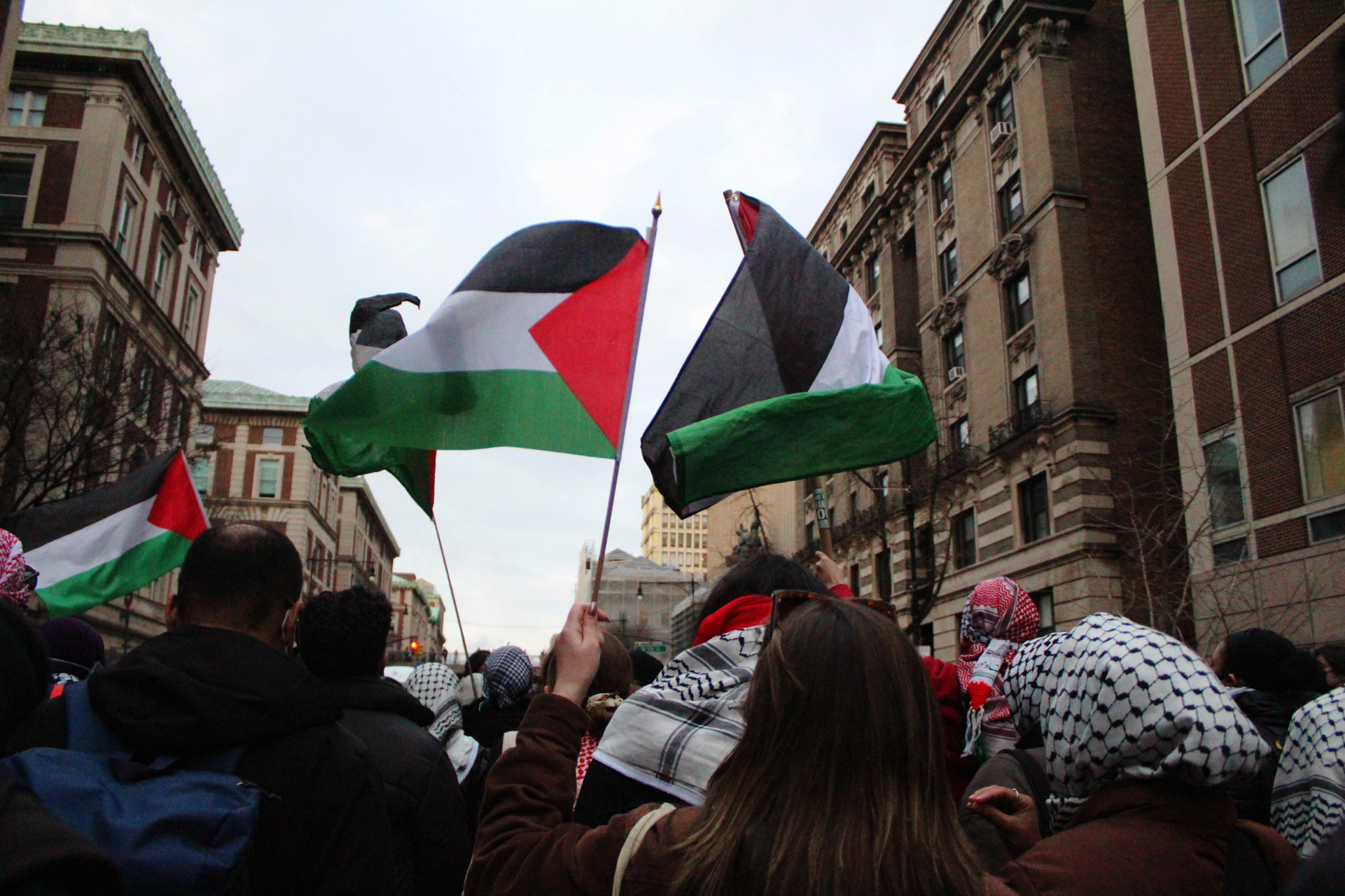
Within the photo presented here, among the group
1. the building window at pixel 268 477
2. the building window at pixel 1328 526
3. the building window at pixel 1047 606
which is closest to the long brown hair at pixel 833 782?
the building window at pixel 1328 526

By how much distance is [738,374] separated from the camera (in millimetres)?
4938

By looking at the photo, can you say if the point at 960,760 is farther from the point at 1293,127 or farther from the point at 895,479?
the point at 895,479

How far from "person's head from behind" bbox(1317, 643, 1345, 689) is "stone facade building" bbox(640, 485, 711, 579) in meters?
147

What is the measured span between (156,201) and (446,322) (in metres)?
38.2

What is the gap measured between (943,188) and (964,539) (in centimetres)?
1189

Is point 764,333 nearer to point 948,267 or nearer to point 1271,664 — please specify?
point 1271,664

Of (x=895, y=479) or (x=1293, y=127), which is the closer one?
(x=1293, y=127)

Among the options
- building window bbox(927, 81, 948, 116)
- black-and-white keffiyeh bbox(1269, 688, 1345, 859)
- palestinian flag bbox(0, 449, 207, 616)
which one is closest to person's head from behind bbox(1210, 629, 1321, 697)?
black-and-white keffiyeh bbox(1269, 688, 1345, 859)

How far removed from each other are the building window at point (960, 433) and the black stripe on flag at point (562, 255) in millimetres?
27377

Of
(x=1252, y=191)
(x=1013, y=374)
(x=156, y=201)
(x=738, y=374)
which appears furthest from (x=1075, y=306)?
(x=156, y=201)

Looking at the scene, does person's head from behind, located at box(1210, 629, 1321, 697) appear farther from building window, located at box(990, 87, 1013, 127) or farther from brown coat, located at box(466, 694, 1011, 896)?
building window, located at box(990, 87, 1013, 127)

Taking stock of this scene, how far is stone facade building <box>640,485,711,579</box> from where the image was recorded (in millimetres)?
154625

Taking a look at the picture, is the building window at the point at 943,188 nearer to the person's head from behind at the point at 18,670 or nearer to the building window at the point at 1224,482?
the building window at the point at 1224,482

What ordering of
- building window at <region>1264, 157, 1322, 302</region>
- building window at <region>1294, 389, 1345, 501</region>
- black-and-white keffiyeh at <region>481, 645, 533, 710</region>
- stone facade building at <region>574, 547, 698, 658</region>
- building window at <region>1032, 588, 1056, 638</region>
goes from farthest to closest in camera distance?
stone facade building at <region>574, 547, 698, 658</region>
building window at <region>1032, 588, 1056, 638</region>
building window at <region>1264, 157, 1322, 302</region>
building window at <region>1294, 389, 1345, 501</region>
black-and-white keffiyeh at <region>481, 645, 533, 710</region>
